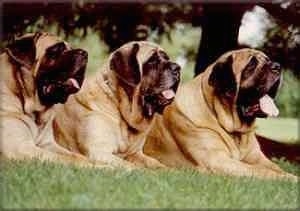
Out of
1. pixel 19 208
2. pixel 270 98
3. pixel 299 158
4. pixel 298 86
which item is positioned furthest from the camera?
pixel 298 86

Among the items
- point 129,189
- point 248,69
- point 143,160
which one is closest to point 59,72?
point 143,160

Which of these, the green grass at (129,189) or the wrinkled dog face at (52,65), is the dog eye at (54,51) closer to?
the wrinkled dog face at (52,65)

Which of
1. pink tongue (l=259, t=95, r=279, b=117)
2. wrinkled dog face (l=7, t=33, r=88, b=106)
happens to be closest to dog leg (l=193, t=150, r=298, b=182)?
Answer: pink tongue (l=259, t=95, r=279, b=117)

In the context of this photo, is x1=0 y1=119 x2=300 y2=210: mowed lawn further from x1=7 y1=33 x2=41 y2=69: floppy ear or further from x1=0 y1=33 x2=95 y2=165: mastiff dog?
x1=7 y1=33 x2=41 y2=69: floppy ear

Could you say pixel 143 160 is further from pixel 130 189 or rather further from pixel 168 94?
pixel 130 189

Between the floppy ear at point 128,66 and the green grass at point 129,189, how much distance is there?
801mm

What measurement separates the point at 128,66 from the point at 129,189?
159cm

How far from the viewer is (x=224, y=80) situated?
615cm

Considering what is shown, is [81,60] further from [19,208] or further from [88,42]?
[88,42]

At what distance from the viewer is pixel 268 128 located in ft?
43.0

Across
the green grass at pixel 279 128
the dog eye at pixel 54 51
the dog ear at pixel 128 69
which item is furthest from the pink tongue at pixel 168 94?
the green grass at pixel 279 128

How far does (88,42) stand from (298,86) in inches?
118

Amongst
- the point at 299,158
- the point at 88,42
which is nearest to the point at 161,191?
the point at 299,158

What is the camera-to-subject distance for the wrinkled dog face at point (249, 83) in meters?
6.06
